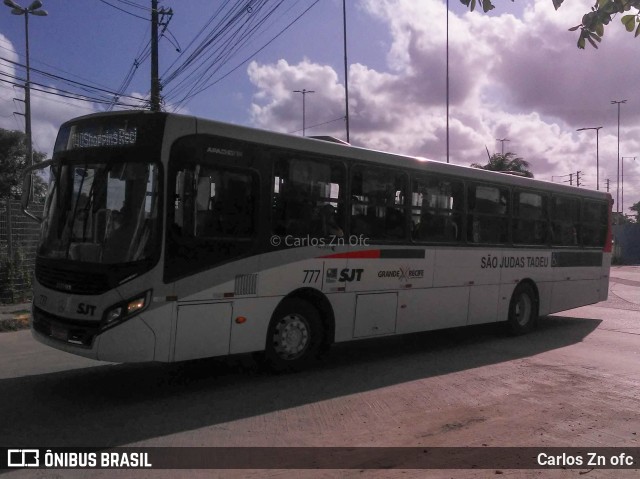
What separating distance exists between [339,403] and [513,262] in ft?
20.2

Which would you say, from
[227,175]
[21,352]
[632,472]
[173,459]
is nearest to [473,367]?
[632,472]

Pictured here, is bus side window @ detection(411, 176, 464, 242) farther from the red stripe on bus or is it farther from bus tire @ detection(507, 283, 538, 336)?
bus tire @ detection(507, 283, 538, 336)

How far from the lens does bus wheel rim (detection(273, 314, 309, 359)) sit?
25.5ft

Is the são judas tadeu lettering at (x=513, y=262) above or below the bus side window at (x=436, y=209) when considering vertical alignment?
below

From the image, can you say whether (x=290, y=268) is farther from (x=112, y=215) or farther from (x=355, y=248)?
(x=112, y=215)

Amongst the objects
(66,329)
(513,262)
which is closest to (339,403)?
(66,329)

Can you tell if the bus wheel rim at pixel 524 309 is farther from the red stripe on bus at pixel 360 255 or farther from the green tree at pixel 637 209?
the green tree at pixel 637 209

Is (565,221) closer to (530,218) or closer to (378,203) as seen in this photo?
(530,218)

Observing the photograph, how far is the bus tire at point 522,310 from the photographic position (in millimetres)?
11828

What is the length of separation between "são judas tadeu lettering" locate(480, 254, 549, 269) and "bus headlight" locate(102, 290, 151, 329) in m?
6.60

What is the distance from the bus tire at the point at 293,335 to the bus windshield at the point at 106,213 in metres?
2.07

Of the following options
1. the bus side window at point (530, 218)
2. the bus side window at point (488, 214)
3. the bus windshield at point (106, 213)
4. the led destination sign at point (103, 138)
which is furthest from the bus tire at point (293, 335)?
the bus side window at point (530, 218)

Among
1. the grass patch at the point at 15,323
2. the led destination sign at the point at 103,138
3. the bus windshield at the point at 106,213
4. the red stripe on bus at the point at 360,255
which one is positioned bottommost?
the grass patch at the point at 15,323

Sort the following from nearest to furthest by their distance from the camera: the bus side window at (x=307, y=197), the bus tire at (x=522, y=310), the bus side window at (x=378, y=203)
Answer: the bus side window at (x=307, y=197), the bus side window at (x=378, y=203), the bus tire at (x=522, y=310)
